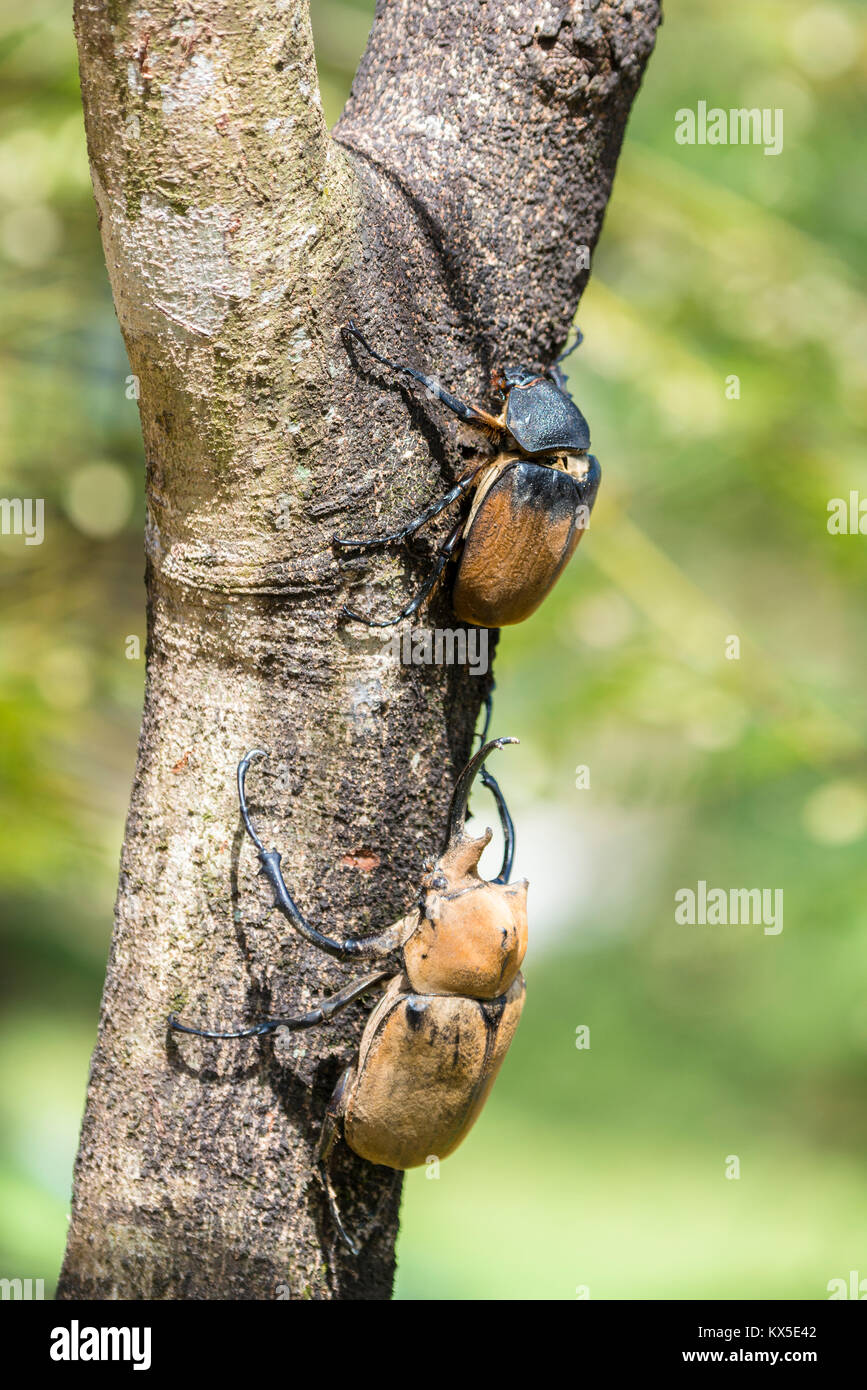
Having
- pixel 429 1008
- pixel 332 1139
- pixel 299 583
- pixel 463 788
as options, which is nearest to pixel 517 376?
pixel 299 583

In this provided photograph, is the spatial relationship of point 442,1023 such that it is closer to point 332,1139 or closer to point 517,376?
point 332,1139

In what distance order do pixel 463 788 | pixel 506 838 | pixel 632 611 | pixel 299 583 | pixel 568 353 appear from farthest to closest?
pixel 632 611 → pixel 568 353 → pixel 506 838 → pixel 463 788 → pixel 299 583

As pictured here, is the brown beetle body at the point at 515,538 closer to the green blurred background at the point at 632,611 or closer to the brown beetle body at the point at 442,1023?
the brown beetle body at the point at 442,1023

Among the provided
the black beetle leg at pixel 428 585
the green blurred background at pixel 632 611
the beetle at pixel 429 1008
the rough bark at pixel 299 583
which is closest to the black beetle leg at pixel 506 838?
the beetle at pixel 429 1008

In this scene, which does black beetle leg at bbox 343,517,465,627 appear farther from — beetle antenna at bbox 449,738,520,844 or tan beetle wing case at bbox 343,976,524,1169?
tan beetle wing case at bbox 343,976,524,1169
